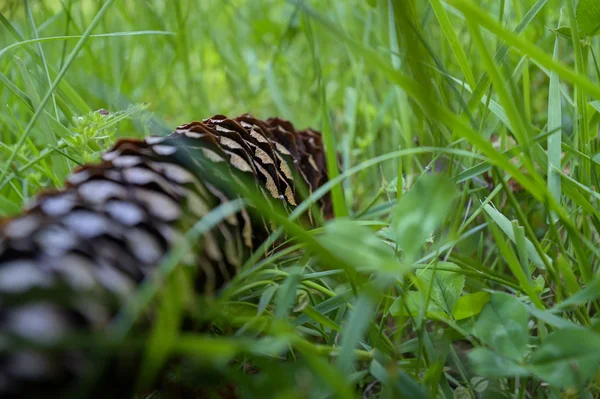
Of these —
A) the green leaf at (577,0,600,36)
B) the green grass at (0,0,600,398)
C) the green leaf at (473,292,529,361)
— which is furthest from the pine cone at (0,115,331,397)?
the green leaf at (577,0,600,36)

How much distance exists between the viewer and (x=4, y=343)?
1.21 feet

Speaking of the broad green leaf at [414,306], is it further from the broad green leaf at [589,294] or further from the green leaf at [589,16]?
the green leaf at [589,16]

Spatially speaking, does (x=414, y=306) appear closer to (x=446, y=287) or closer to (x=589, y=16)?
(x=446, y=287)

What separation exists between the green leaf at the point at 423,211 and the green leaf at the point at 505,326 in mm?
119

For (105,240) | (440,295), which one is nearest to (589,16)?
(440,295)

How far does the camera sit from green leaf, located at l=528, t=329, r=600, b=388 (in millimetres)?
465

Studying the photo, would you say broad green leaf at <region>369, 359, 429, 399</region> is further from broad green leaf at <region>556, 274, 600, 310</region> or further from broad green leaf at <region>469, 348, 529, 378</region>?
broad green leaf at <region>556, 274, 600, 310</region>

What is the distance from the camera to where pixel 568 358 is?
49cm

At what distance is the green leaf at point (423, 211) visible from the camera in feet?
1.70

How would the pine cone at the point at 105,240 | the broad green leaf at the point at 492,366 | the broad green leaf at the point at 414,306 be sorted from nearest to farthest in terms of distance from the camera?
the pine cone at the point at 105,240 → the broad green leaf at the point at 492,366 → the broad green leaf at the point at 414,306

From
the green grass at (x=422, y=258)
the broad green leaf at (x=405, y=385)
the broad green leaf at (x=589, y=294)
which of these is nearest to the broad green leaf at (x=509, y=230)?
the green grass at (x=422, y=258)

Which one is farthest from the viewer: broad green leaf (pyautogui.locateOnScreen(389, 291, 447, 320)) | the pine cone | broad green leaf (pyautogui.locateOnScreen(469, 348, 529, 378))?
broad green leaf (pyautogui.locateOnScreen(389, 291, 447, 320))

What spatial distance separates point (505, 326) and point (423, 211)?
148 millimetres

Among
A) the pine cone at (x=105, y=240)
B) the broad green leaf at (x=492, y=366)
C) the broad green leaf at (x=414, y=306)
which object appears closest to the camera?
the pine cone at (x=105, y=240)
